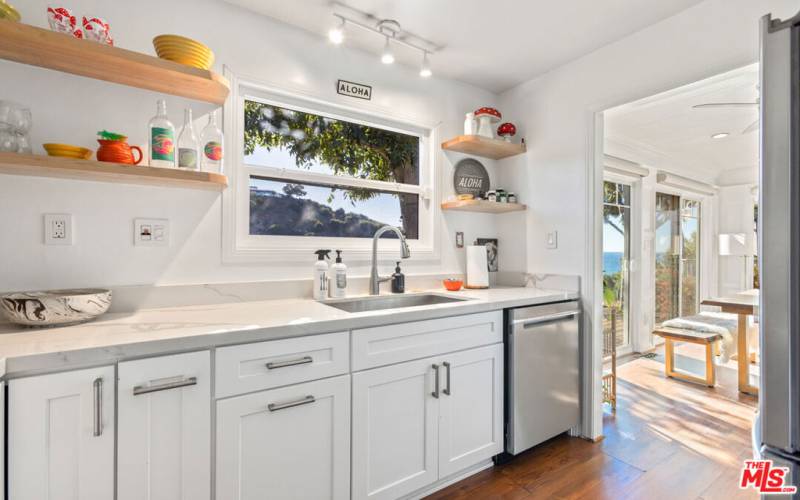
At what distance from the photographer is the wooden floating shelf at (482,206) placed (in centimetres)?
247

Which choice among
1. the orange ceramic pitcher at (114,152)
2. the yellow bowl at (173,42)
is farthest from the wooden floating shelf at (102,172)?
the yellow bowl at (173,42)

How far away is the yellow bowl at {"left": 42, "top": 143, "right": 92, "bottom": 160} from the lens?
4.39 feet

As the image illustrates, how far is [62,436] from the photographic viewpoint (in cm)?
104

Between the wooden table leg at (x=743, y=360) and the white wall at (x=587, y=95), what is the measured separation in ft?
5.58

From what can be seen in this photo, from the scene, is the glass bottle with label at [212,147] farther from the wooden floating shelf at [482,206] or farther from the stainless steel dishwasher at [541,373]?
the stainless steel dishwasher at [541,373]

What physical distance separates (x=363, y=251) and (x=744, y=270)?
6.09 metres

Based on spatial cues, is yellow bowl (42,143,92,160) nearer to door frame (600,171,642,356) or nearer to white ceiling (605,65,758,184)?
white ceiling (605,65,758,184)

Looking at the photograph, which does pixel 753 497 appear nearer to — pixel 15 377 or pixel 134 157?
pixel 15 377

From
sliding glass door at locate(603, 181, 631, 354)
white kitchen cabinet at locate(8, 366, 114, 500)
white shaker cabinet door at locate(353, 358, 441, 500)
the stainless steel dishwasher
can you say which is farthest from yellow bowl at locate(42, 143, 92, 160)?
sliding glass door at locate(603, 181, 631, 354)

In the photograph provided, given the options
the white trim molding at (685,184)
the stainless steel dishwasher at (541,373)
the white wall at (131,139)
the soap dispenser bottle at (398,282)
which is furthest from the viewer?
the white trim molding at (685,184)

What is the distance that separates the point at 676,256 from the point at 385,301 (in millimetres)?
4469

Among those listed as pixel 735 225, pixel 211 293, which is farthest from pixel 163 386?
pixel 735 225

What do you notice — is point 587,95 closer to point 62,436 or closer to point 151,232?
point 151,232

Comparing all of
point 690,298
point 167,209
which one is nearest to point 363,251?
point 167,209
